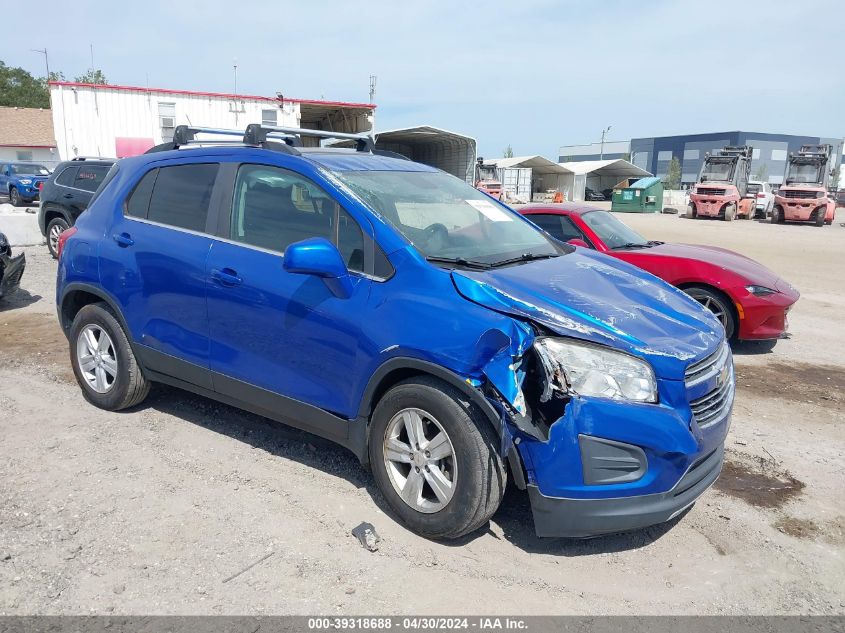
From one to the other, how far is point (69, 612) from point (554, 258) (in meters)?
3.05

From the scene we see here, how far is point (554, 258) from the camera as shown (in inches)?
157

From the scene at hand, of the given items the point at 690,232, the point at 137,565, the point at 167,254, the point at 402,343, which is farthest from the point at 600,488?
the point at 690,232

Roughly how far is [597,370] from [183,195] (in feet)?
9.60

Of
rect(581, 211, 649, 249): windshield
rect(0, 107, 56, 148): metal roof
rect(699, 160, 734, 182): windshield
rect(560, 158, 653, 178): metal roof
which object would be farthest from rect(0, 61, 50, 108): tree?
rect(581, 211, 649, 249): windshield

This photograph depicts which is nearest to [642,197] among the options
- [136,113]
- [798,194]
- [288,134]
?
[798,194]

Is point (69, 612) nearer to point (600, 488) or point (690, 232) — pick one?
point (600, 488)

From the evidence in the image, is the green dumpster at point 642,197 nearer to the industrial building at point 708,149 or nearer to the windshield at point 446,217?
the windshield at point 446,217

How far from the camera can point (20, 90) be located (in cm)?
7319

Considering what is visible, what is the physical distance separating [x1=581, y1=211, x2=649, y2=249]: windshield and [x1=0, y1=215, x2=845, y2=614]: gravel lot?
2740mm

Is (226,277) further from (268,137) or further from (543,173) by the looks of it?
(543,173)

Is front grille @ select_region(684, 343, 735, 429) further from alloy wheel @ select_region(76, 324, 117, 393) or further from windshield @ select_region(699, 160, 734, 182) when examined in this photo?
windshield @ select_region(699, 160, 734, 182)

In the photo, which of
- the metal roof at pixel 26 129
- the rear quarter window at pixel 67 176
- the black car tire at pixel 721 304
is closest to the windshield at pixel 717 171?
the black car tire at pixel 721 304

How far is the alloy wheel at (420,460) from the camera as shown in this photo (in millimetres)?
3131

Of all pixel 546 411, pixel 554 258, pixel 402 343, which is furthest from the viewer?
pixel 554 258
